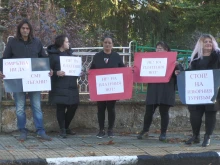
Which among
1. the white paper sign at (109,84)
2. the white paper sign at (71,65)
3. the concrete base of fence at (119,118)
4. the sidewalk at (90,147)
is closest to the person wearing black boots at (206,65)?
the sidewalk at (90,147)

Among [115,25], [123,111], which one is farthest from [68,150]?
[115,25]

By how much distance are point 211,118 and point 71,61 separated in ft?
8.32

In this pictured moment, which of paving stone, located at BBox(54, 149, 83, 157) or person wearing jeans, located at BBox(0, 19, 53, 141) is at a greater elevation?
person wearing jeans, located at BBox(0, 19, 53, 141)

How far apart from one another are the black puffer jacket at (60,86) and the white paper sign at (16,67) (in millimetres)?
488

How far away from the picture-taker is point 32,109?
830cm

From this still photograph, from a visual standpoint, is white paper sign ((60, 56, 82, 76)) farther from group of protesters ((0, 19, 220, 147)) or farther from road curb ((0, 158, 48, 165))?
road curb ((0, 158, 48, 165))

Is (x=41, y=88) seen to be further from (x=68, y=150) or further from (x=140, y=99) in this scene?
(x=140, y=99)

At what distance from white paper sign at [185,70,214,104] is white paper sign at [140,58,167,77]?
1.47 ft

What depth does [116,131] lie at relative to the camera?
9414 millimetres

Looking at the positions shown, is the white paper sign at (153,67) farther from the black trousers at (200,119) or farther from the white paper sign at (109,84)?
the black trousers at (200,119)

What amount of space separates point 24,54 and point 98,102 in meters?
1.55

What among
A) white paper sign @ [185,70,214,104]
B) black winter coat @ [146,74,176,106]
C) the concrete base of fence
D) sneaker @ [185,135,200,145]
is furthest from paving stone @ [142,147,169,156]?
the concrete base of fence

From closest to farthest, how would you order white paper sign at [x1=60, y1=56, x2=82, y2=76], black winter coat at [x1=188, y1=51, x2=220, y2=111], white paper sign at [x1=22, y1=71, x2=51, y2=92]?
black winter coat at [x1=188, y1=51, x2=220, y2=111] → white paper sign at [x1=22, y1=71, x2=51, y2=92] → white paper sign at [x1=60, y1=56, x2=82, y2=76]

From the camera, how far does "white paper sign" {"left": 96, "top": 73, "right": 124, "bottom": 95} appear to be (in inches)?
337
